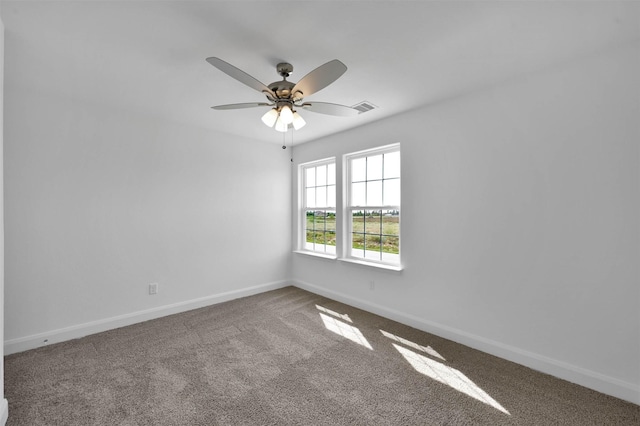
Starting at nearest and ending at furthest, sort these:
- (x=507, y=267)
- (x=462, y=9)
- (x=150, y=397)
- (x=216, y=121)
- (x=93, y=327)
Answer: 1. (x=462, y=9)
2. (x=150, y=397)
3. (x=507, y=267)
4. (x=93, y=327)
5. (x=216, y=121)

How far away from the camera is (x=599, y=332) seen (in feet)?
7.12

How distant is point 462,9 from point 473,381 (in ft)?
8.45

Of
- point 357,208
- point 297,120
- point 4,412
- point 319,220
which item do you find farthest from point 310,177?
point 4,412

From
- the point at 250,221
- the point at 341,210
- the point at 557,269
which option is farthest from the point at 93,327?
the point at 557,269

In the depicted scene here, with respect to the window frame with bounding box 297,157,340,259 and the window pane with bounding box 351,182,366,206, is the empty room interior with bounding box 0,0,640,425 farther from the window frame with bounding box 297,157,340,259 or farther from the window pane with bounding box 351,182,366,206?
the window frame with bounding box 297,157,340,259

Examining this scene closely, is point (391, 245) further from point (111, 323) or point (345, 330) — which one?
point (111, 323)

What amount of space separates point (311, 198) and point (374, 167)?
4.41ft

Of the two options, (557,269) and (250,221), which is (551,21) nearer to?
(557,269)

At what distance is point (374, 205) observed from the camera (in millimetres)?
3896

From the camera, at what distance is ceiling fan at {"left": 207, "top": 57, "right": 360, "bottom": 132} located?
5.83 ft

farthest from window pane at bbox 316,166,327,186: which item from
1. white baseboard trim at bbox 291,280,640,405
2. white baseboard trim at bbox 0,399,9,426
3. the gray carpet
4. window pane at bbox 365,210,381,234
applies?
white baseboard trim at bbox 0,399,9,426

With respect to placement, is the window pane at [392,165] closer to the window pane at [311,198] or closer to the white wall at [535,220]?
the white wall at [535,220]

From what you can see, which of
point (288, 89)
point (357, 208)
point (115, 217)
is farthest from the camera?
point (357, 208)

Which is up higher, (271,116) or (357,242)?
(271,116)
